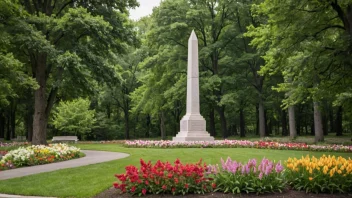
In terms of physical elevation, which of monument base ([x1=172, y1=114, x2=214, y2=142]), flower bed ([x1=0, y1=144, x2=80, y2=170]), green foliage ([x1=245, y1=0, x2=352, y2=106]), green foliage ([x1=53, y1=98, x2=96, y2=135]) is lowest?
flower bed ([x1=0, y1=144, x2=80, y2=170])

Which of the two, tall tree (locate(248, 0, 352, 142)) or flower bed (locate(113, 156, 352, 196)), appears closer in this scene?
flower bed (locate(113, 156, 352, 196))

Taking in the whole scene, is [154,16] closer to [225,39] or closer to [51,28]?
[225,39]

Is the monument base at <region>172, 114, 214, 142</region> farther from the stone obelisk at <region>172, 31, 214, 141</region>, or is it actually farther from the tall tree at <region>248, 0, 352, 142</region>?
the tall tree at <region>248, 0, 352, 142</region>

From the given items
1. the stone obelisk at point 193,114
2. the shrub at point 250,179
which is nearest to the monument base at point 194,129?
the stone obelisk at point 193,114

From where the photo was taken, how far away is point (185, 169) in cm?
620

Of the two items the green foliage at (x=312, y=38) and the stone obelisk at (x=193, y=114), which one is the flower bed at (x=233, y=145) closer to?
the stone obelisk at (x=193, y=114)

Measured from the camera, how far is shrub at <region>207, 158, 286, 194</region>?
241 inches

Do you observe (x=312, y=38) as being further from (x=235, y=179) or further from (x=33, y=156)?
(x=33, y=156)

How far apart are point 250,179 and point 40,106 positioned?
47.1 ft

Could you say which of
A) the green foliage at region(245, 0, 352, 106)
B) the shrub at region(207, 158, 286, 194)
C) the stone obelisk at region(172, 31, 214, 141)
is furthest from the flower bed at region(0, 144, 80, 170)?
the green foliage at region(245, 0, 352, 106)

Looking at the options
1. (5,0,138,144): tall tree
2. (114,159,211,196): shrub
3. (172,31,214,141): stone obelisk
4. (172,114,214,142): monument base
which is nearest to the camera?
(114,159,211,196): shrub

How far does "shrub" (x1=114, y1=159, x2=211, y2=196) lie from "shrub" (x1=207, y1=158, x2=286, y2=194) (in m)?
0.36

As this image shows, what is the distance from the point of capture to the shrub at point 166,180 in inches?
239

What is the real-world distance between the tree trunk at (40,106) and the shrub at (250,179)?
1362 cm
